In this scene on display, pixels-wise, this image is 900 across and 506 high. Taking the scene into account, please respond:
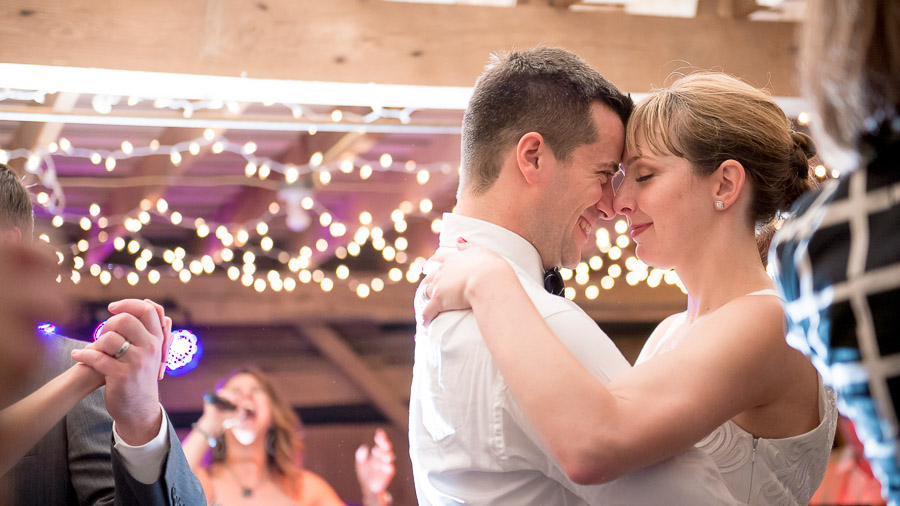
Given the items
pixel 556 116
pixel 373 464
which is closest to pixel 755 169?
pixel 556 116

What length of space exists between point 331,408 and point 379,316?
2.62ft

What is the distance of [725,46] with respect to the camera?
3721mm

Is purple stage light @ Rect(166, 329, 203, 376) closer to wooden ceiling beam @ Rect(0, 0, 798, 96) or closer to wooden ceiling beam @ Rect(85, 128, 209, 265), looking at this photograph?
wooden ceiling beam @ Rect(85, 128, 209, 265)

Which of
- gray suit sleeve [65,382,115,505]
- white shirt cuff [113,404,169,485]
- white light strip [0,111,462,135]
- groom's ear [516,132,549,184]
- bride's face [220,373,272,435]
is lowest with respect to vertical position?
bride's face [220,373,272,435]

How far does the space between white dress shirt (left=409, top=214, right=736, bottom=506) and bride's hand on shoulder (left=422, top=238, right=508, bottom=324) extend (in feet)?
0.08

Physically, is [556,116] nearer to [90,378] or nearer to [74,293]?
[90,378]

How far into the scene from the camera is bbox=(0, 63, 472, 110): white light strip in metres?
3.04

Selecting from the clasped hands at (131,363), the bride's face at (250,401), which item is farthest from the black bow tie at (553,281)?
the bride's face at (250,401)

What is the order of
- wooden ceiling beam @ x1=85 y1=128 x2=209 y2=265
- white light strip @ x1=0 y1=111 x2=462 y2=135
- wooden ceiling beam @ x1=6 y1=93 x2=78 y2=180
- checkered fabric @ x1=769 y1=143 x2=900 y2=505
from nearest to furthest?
checkered fabric @ x1=769 y1=143 x2=900 y2=505 < white light strip @ x1=0 y1=111 x2=462 y2=135 < wooden ceiling beam @ x1=6 y1=93 x2=78 y2=180 < wooden ceiling beam @ x1=85 y1=128 x2=209 y2=265

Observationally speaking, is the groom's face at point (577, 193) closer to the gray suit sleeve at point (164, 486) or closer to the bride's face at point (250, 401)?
the gray suit sleeve at point (164, 486)

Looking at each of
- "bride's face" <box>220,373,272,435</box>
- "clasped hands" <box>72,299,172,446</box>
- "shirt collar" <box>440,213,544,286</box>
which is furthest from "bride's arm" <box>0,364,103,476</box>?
"bride's face" <box>220,373,272,435</box>

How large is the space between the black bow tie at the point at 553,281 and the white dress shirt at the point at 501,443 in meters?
0.18

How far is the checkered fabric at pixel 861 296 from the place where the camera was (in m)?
0.74

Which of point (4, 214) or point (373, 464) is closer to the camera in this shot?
point (4, 214)
